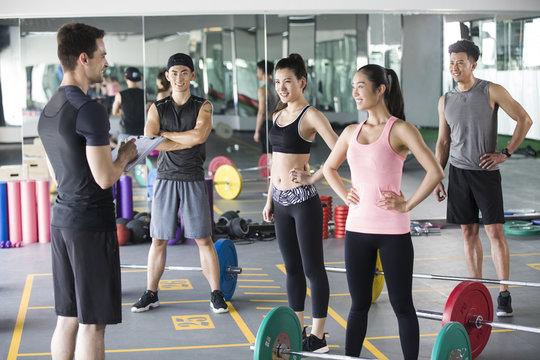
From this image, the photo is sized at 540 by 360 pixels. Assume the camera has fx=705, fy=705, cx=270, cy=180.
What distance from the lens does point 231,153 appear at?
8.56 m

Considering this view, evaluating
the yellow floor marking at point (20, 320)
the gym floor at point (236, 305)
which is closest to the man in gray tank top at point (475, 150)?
the gym floor at point (236, 305)

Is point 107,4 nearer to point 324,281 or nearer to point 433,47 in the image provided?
point 433,47

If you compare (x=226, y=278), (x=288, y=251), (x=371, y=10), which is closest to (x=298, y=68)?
(x=288, y=251)

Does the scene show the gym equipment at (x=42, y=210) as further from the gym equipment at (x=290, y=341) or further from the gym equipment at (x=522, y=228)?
the gym equipment at (x=522, y=228)

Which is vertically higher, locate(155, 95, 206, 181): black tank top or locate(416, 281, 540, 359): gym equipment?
locate(155, 95, 206, 181): black tank top

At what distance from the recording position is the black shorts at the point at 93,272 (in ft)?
9.50

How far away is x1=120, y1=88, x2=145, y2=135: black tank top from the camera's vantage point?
771 cm

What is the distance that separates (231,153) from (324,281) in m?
4.79

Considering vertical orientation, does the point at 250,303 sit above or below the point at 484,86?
below

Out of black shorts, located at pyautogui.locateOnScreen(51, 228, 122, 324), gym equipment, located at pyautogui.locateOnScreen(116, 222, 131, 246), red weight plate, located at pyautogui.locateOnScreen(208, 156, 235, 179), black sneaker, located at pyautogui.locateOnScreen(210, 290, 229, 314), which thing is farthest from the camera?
red weight plate, located at pyautogui.locateOnScreen(208, 156, 235, 179)

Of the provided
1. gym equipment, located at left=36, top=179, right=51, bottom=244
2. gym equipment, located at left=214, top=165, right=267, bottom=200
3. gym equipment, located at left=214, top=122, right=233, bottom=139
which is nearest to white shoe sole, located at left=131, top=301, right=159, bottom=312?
gym equipment, located at left=36, top=179, right=51, bottom=244

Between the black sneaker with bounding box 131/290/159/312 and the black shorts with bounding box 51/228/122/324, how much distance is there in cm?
183

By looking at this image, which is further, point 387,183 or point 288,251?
point 288,251

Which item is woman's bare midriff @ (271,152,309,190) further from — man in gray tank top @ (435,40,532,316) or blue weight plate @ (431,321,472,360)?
blue weight plate @ (431,321,472,360)
